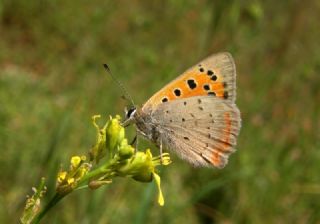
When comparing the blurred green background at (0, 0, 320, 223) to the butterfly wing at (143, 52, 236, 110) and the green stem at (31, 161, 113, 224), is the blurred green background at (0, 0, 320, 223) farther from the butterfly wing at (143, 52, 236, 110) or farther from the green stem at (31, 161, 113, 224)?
the green stem at (31, 161, 113, 224)

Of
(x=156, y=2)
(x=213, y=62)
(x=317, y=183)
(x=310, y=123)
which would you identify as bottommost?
(x=317, y=183)

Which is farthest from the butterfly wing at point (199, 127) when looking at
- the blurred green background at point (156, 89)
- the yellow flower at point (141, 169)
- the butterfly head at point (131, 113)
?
the yellow flower at point (141, 169)

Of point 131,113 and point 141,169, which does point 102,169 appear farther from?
point 131,113

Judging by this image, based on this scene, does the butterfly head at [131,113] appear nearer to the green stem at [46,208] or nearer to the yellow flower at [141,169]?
the yellow flower at [141,169]

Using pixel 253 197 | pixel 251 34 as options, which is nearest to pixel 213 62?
pixel 253 197

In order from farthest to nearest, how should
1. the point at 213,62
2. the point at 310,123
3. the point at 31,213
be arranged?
the point at 310,123 → the point at 213,62 → the point at 31,213

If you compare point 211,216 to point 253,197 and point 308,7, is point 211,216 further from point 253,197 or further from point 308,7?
point 308,7

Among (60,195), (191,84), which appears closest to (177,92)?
(191,84)
